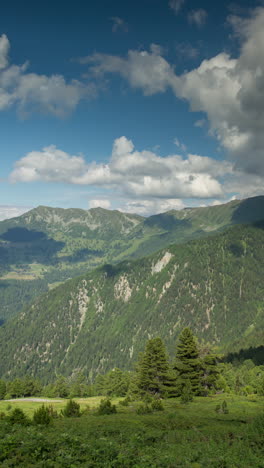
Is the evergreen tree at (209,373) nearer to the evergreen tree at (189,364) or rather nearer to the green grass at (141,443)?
the evergreen tree at (189,364)

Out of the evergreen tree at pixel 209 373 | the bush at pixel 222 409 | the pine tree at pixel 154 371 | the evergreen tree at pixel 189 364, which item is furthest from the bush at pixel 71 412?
the evergreen tree at pixel 209 373

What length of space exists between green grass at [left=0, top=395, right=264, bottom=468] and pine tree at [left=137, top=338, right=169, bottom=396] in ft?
91.3

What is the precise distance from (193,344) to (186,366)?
5103 millimetres

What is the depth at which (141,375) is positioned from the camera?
67.2 metres

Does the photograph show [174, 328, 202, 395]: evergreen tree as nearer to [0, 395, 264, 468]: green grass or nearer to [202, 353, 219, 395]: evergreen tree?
[202, 353, 219, 395]: evergreen tree

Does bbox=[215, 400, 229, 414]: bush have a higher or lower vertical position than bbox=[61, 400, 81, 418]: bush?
lower

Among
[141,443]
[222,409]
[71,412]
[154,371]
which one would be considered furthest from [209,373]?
[141,443]

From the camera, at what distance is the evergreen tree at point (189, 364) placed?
63428 mm

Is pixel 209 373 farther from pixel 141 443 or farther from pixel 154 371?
pixel 141 443

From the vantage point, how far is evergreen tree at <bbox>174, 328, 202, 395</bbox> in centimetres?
6343

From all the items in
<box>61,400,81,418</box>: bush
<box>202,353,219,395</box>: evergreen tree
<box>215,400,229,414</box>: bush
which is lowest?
<box>202,353,219,395</box>: evergreen tree

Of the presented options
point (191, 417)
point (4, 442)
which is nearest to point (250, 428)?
point (191, 417)

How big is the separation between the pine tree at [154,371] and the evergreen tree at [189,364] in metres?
3.46

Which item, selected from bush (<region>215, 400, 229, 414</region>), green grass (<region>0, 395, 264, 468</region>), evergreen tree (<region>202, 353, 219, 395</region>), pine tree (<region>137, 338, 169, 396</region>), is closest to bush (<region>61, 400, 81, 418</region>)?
green grass (<region>0, 395, 264, 468</region>)
